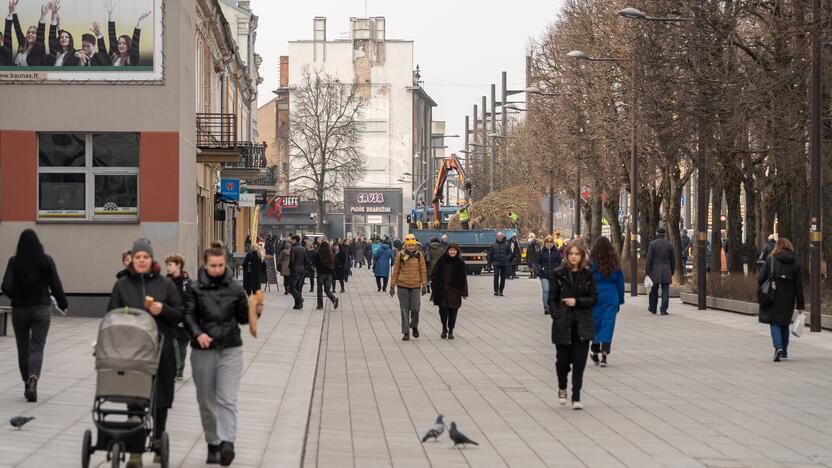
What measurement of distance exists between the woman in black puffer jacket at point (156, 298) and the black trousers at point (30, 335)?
3.49 meters

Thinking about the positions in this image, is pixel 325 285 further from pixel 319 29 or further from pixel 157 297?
pixel 319 29

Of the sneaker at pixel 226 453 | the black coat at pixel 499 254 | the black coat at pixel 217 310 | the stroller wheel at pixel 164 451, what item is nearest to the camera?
the stroller wheel at pixel 164 451

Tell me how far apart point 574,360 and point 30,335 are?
4958mm

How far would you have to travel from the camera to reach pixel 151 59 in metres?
26.9

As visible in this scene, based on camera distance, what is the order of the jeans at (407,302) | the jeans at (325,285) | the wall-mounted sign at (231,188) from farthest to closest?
the wall-mounted sign at (231,188), the jeans at (325,285), the jeans at (407,302)

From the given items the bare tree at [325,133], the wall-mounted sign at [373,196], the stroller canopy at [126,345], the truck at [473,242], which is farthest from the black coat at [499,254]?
the wall-mounted sign at [373,196]

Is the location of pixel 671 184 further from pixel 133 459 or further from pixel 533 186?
pixel 133 459

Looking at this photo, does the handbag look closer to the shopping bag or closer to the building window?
the shopping bag

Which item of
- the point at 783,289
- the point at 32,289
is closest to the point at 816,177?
the point at 783,289

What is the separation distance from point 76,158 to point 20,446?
17.0 metres

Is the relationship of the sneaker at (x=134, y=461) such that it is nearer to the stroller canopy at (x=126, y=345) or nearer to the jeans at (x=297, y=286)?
the stroller canopy at (x=126, y=345)

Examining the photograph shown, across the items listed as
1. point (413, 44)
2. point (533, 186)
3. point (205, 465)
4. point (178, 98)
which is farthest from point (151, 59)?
point (413, 44)

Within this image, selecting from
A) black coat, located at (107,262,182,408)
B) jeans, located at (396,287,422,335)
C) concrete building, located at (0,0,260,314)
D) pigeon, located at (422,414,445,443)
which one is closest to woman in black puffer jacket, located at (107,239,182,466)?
black coat, located at (107,262,182,408)

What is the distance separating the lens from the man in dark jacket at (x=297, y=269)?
32.4 meters
